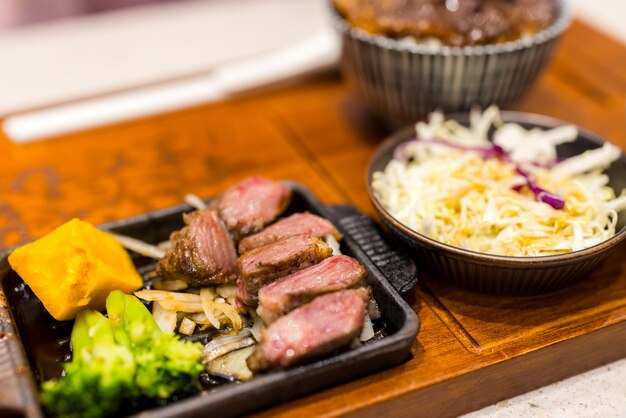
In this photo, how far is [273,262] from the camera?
1.62 m

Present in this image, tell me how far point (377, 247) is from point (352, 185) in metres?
0.54

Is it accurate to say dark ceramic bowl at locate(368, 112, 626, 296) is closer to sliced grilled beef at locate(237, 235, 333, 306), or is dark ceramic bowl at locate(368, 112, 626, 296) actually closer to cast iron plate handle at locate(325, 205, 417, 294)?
cast iron plate handle at locate(325, 205, 417, 294)

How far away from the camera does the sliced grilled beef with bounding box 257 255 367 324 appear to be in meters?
1.55

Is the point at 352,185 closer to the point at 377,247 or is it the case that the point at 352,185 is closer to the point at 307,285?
the point at 377,247

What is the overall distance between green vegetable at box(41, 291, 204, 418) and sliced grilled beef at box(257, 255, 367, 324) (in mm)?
193

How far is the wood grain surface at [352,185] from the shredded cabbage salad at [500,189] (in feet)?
0.56

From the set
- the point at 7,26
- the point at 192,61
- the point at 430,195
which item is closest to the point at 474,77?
the point at 430,195

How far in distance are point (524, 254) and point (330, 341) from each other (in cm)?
65

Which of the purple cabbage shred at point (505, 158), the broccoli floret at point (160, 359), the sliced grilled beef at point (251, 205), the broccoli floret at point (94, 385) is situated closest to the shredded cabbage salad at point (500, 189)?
the purple cabbage shred at point (505, 158)

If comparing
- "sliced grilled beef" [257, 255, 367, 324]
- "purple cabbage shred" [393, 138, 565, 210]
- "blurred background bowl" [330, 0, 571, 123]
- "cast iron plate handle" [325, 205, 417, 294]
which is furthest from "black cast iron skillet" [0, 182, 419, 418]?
"blurred background bowl" [330, 0, 571, 123]

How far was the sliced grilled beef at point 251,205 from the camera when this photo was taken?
1.86m

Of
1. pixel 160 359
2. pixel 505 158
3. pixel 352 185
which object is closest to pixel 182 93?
pixel 352 185

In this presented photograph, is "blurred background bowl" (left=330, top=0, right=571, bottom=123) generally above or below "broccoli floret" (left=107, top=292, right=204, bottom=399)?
above

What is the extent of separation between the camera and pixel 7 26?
4.71 m
